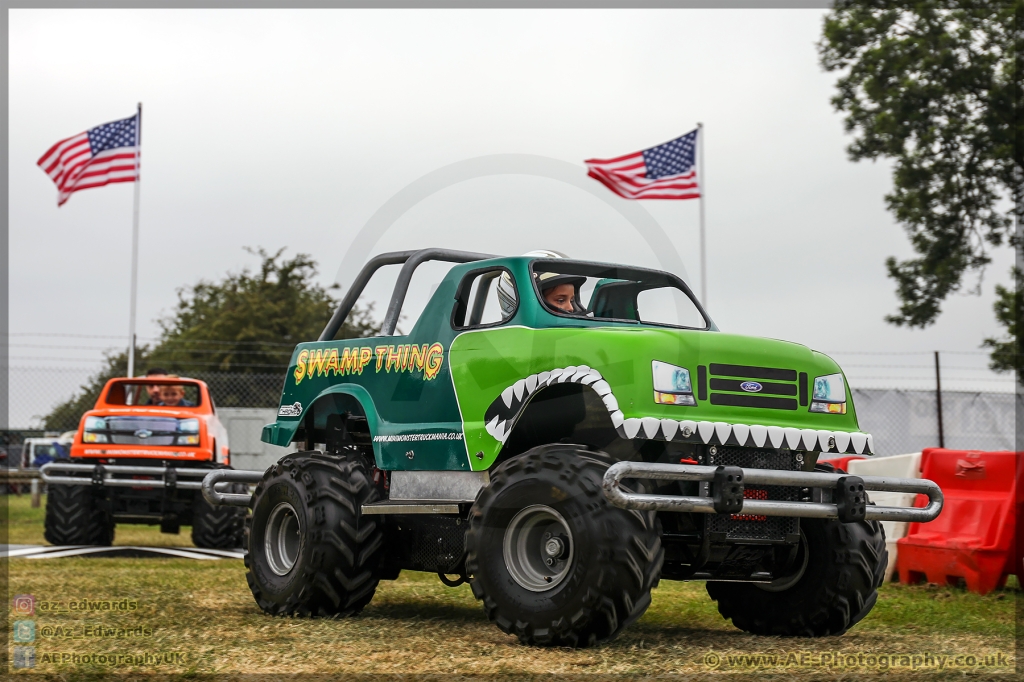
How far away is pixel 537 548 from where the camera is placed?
6.75 metres

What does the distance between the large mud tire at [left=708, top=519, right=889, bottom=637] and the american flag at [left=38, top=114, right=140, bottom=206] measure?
19550 millimetres

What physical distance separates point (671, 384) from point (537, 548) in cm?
120

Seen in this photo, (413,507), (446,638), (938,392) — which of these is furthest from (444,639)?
(938,392)

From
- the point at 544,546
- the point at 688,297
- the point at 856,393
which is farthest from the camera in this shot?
the point at 856,393

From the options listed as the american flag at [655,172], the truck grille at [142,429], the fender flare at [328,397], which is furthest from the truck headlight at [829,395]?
the american flag at [655,172]

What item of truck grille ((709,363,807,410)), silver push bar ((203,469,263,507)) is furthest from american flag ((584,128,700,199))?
truck grille ((709,363,807,410))

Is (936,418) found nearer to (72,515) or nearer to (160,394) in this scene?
(160,394)

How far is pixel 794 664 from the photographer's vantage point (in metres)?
6.13

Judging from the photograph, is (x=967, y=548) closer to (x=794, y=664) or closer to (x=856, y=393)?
(x=794, y=664)

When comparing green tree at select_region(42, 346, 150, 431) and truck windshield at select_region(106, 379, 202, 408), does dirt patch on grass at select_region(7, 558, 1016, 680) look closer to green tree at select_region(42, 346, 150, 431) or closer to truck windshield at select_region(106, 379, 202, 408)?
truck windshield at select_region(106, 379, 202, 408)

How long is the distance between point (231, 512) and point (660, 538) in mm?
9232

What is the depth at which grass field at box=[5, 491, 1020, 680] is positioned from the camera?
5.82 m

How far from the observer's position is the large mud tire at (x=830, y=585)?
23.8ft

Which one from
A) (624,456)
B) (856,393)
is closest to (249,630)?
(624,456)
